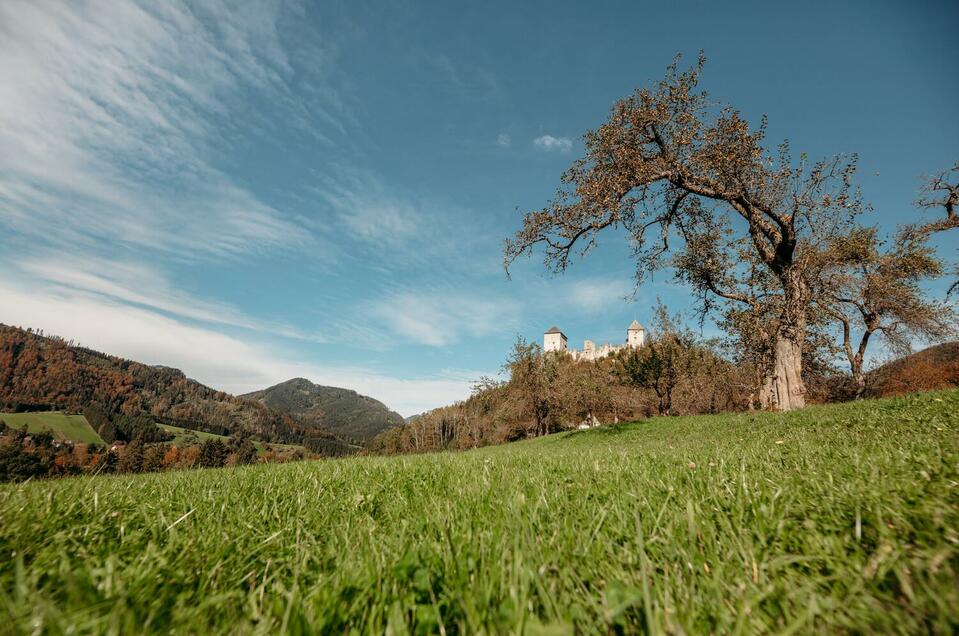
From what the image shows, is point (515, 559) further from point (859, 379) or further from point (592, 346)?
point (592, 346)

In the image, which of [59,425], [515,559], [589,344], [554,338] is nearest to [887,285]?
[515,559]

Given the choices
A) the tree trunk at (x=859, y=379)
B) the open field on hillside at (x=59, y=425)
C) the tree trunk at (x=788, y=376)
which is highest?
the tree trunk at (x=859, y=379)

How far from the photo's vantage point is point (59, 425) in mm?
151750

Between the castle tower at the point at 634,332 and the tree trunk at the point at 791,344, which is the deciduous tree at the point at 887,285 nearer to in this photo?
the tree trunk at the point at 791,344

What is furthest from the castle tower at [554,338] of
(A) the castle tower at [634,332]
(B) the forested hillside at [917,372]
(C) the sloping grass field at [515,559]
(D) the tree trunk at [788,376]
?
(C) the sloping grass field at [515,559]

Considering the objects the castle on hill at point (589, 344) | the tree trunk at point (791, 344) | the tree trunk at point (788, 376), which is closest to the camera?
the tree trunk at point (788, 376)

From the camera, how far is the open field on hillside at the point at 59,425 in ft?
462

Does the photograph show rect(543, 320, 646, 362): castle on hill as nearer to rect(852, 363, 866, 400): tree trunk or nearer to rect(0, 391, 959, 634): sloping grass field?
rect(852, 363, 866, 400): tree trunk

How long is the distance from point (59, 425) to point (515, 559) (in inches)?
8897

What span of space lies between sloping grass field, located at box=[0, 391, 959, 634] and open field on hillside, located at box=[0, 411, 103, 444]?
643ft

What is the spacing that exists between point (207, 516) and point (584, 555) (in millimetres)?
2535

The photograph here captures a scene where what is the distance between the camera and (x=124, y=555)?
2002mm

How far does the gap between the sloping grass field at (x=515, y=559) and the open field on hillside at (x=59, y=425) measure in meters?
196

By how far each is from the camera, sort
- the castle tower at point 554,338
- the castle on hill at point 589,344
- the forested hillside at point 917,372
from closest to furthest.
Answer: the forested hillside at point 917,372, the castle on hill at point 589,344, the castle tower at point 554,338
